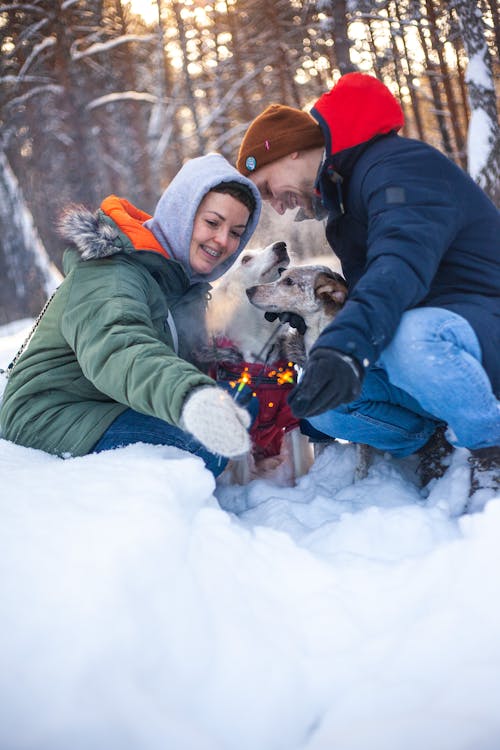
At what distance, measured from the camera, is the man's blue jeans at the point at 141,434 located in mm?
2080

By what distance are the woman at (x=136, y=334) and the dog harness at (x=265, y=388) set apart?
0.24 meters

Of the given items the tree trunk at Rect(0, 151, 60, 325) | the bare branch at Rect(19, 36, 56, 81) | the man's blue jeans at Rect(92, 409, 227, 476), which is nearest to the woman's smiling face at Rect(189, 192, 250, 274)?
the man's blue jeans at Rect(92, 409, 227, 476)

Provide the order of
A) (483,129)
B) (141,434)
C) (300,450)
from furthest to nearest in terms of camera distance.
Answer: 1. (483,129)
2. (300,450)
3. (141,434)

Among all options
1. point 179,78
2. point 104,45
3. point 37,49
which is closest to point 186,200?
point 104,45

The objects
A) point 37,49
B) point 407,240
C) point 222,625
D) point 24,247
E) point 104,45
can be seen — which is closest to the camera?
point 222,625

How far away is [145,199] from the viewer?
1505 cm

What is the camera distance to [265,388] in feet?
8.61

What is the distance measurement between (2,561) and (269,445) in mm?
1740

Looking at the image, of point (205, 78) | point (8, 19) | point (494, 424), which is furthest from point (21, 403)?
point (205, 78)

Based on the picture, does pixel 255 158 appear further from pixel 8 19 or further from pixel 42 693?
pixel 8 19

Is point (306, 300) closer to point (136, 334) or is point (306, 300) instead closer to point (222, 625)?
point (136, 334)

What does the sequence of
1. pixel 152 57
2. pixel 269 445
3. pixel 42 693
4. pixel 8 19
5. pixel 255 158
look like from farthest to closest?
pixel 152 57
pixel 8 19
pixel 269 445
pixel 255 158
pixel 42 693

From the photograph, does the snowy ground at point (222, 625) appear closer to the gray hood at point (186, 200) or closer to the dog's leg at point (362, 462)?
the dog's leg at point (362, 462)

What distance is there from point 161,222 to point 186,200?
0.51 ft
